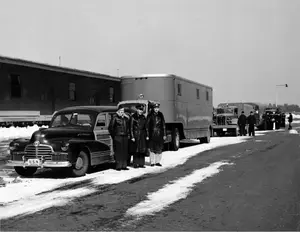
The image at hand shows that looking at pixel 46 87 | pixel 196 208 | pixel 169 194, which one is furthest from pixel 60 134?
pixel 46 87

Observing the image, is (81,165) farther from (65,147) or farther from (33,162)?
(33,162)

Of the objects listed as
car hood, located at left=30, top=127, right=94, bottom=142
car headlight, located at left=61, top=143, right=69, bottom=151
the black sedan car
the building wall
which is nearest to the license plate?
the black sedan car

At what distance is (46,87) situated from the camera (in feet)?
93.8

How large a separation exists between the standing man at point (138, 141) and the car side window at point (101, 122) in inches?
29.4

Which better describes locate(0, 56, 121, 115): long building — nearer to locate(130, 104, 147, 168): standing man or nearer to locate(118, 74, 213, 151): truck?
locate(118, 74, 213, 151): truck

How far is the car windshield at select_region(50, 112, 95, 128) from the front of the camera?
429 inches

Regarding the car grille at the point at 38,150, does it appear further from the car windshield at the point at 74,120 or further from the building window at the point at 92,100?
the building window at the point at 92,100

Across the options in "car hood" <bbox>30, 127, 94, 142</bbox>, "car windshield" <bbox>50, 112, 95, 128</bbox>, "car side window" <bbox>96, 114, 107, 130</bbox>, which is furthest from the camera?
"car side window" <bbox>96, 114, 107, 130</bbox>

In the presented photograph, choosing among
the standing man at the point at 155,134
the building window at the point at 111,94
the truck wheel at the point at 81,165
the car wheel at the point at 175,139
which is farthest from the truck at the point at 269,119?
the truck wheel at the point at 81,165

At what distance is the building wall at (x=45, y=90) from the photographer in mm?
24953

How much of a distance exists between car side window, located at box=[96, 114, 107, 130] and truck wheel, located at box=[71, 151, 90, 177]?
1.01m

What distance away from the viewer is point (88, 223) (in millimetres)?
5621

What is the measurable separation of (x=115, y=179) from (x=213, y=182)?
7.41 ft

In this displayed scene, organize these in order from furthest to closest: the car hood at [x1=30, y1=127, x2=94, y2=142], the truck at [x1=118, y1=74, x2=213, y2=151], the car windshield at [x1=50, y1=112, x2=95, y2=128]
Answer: the truck at [x1=118, y1=74, x2=213, y2=151] < the car windshield at [x1=50, y1=112, x2=95, y2=128] < the car hood at [x1=30, y1=127, x2=94, y2=142]
